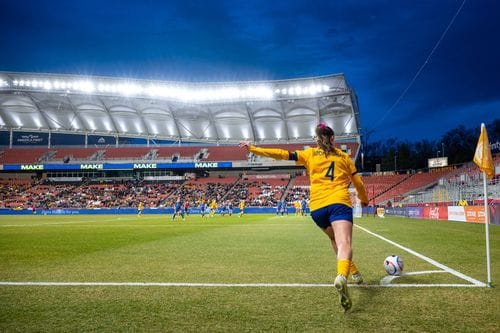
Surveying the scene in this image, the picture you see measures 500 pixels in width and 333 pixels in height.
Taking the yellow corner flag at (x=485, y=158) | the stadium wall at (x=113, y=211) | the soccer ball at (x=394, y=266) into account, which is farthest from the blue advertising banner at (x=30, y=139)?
the yellow corner flag at (x=485, y=158)

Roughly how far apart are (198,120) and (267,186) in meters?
16.6

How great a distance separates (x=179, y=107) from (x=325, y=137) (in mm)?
59572

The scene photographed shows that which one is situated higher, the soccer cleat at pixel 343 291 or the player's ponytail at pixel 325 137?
the player's ponytail at pixel 325 137

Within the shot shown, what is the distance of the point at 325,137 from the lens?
4.91 meters

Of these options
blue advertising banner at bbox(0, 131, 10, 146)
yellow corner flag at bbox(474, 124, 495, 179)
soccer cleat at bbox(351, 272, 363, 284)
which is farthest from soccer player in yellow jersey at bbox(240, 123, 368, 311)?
blue advertising banner at bbox(0, 131, 10, 146)

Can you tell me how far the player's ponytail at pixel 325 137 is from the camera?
16.1 ft

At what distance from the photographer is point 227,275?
20.5ft

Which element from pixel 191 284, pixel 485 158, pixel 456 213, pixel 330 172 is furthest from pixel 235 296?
pixel 456 213

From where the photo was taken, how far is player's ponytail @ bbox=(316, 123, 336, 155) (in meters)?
4.91

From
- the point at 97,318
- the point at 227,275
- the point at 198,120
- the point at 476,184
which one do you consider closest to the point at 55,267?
the point at 227,275

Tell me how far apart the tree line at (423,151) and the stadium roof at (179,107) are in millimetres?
17844

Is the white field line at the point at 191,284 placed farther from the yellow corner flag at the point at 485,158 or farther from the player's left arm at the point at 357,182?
the yellow corner flag at the point at 485,158

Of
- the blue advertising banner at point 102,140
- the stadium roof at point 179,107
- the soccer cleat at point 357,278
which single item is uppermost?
the stadium roof at point 179,107

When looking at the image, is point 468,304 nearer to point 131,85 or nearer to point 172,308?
point 172,308
